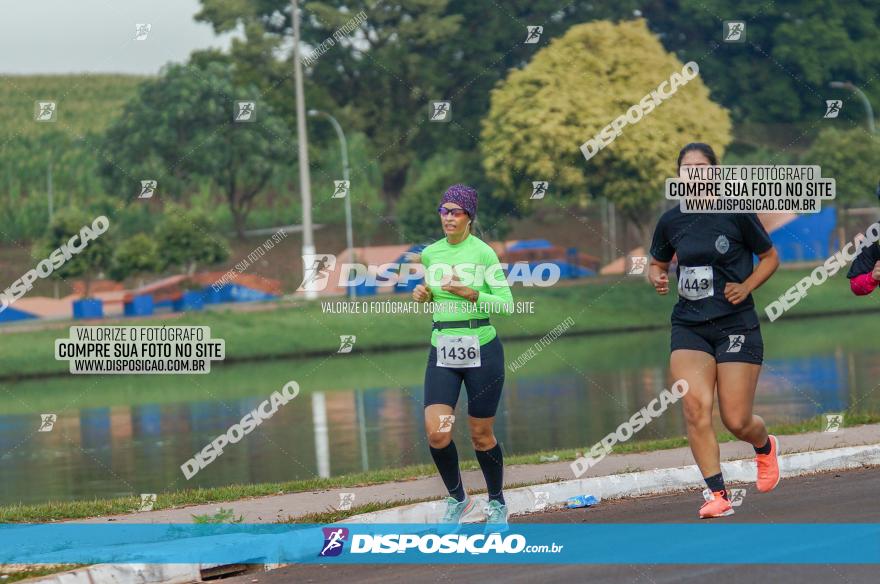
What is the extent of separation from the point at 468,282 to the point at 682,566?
8.01 feet

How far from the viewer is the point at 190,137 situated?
6272 cm

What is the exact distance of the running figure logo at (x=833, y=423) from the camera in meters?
13.2

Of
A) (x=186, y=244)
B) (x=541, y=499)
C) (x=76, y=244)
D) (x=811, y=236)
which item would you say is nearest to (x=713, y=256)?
(x=541, y=499)

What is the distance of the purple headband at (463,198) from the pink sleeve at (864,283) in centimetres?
234

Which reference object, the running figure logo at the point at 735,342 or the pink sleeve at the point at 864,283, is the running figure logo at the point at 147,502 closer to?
the running figure logo at the point at 735,342

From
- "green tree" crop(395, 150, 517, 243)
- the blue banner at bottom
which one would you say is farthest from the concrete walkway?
"green tree" crop(395, 150, 517, 243)

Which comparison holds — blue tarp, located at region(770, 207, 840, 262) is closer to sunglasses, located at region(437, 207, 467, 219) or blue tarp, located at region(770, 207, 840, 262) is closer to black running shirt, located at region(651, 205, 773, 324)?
black running shirt, located at region(651, 205, 773, 324)

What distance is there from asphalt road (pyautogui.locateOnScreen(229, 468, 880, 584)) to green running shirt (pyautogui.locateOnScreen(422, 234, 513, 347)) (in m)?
1.53

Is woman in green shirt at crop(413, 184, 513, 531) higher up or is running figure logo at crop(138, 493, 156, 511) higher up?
woman in green shirt at crop(413, 184, 513, 531)

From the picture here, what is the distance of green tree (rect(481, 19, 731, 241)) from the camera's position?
5069 centimetres

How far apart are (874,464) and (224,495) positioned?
509cm

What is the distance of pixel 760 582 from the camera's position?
22.1 ft

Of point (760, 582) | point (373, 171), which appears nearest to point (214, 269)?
point (373, 171)

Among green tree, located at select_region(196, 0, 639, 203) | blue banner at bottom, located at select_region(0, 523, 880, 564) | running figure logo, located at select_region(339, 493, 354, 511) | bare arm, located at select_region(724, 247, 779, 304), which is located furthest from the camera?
green tree, located at select_region(196, 0, 639, 203)
